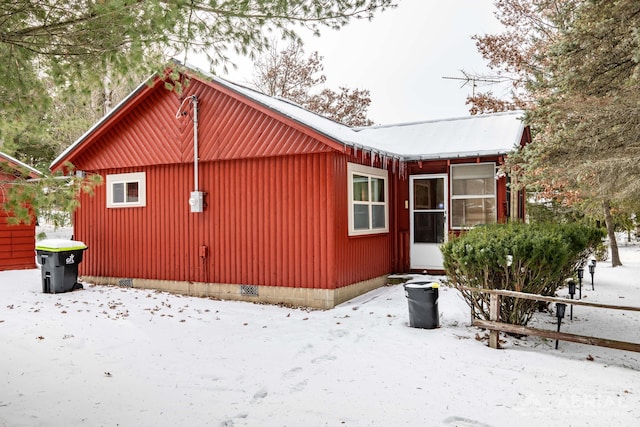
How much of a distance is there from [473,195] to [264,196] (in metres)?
4.57

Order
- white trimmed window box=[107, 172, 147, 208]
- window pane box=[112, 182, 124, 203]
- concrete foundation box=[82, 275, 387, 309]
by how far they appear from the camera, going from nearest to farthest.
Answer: concrete foundation box=[82, 275, 387, 309] < white trimmed window box=[107, 172, 147, 208] < window pane box=[112, 182, 124, 203]

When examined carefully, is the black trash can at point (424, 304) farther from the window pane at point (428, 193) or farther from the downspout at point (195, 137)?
the downspout at point (195, 137)

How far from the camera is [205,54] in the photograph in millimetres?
4367

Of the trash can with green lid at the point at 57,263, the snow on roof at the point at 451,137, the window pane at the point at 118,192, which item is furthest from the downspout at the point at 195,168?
the snow on roof at the point at 451,137

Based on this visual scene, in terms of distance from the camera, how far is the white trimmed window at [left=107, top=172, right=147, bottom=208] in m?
Answer: 10.1

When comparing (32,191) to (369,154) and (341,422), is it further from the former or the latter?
(369,154)

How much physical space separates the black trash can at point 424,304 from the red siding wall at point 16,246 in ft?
37.4

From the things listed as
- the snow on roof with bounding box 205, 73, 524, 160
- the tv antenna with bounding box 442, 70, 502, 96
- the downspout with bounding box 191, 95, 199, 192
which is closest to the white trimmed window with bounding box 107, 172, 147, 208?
the downspout with bounding box 191, 95, 199, 192

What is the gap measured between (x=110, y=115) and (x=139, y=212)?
7.11 ft

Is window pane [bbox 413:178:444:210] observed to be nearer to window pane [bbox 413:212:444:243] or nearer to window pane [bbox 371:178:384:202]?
window pane [bbox 413:212:444:243]

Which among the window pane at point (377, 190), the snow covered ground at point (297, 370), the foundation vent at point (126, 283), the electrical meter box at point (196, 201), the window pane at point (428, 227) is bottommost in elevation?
the snow covered ground at point (297, 370)

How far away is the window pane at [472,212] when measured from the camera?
9.84m

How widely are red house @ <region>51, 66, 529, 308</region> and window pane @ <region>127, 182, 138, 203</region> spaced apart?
0.07 feet

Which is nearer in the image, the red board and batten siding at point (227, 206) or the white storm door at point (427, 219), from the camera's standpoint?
the red board and batten siding at point (227, 206)
